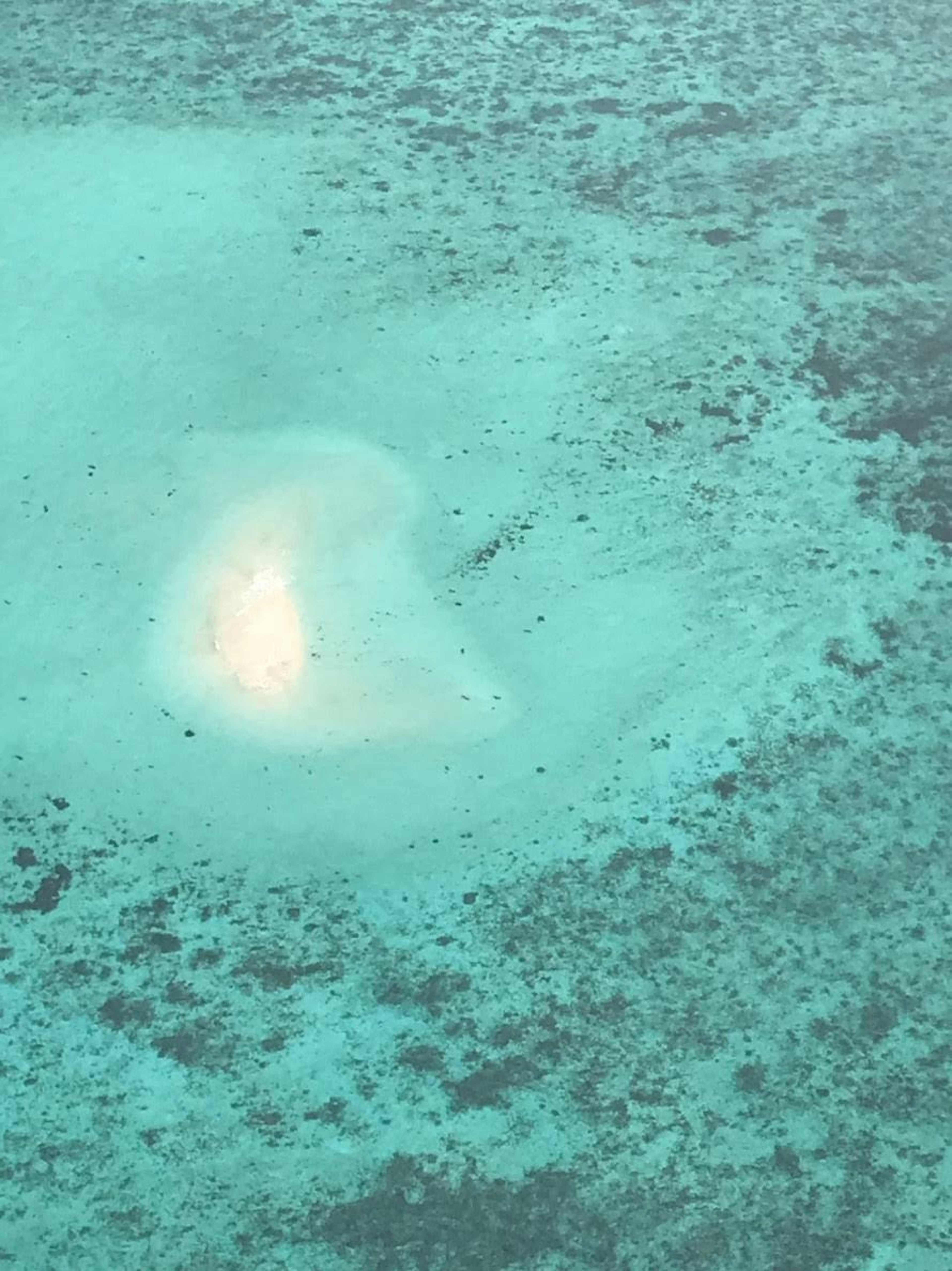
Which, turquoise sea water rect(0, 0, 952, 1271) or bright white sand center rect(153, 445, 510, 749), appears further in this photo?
bright white sand center rect(153, 445, 510, 749)

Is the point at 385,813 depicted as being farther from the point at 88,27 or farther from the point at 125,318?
the point at 88,27

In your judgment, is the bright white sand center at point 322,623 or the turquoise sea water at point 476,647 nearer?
the turquoise sea water at point 476,647

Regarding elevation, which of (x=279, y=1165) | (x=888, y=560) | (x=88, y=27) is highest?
(x=88, y=27)

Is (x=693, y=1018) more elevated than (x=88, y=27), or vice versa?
(x=88, y=27)

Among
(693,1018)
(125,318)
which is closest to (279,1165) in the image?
(693,1018)

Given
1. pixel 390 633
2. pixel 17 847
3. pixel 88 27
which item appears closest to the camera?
pixel 17 847

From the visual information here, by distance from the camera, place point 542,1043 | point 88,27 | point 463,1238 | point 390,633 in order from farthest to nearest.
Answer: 1. point 88,27
2. point 390,633
3. point 542,1043
4. point 463,1238

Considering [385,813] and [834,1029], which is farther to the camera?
[385,813]

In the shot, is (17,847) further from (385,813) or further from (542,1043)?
(542,1043)
